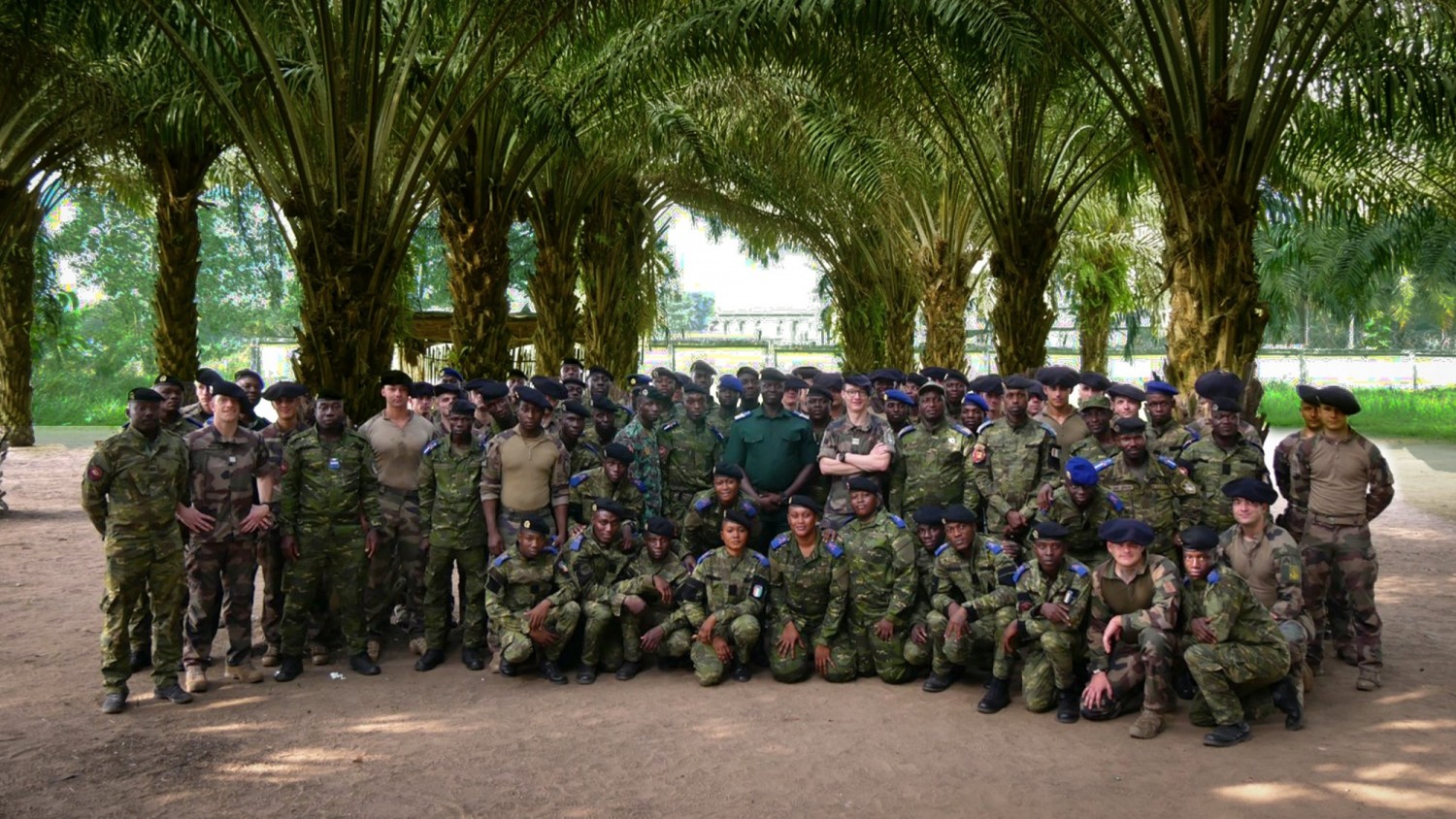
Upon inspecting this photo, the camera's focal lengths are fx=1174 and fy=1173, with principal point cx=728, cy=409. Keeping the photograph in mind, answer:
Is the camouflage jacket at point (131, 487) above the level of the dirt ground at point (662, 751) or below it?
above

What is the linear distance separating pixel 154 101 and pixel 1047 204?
8539 mm

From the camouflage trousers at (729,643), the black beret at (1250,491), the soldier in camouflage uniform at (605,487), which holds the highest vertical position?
the black beret at (1250,491)

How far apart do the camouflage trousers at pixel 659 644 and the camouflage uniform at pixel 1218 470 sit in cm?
300

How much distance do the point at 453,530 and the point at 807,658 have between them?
2171mm

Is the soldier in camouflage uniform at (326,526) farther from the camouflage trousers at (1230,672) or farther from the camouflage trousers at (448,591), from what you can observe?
the camouflage trousers at (1230,672)

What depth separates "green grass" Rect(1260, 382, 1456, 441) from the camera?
23703 mm

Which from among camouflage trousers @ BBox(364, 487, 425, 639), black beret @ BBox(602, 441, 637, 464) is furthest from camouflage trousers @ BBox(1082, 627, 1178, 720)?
camouflage trousers @ BBox(364, 487, 425, 639)

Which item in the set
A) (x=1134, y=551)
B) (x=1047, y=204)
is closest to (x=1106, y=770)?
(x=1134, y=551)

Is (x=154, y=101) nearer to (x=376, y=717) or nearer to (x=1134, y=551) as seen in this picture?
(x=376, y=717)

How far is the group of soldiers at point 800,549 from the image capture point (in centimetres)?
579

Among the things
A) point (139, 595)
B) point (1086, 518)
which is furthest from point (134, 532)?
point (1086, 518)

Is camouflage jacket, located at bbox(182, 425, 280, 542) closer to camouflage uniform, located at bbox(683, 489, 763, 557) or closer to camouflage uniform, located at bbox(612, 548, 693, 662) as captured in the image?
camouflage uniform, located at bbox(612, 548, 693, 662)

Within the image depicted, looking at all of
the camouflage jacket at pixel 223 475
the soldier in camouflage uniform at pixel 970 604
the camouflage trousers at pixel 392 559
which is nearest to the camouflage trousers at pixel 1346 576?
the soldier in camouflage uniform at pixel 970 604

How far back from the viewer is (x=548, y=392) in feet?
26.3
